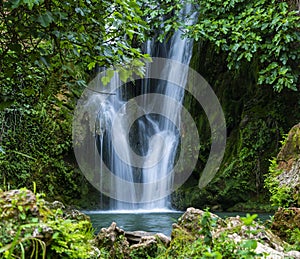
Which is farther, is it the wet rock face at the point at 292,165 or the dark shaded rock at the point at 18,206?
the wet rock face at the point at 292,165

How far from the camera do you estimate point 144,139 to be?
36.2 ft

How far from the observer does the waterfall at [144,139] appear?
33.3 ft

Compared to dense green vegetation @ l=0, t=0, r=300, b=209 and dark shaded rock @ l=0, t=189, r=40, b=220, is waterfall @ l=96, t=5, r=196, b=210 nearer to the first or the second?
dense green vegetation @ l=0, t=0, r=300, b=209

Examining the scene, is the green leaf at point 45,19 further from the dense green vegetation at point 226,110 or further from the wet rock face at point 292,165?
the wet rock face at point 292,165

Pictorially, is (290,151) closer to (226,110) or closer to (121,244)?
(121,244)

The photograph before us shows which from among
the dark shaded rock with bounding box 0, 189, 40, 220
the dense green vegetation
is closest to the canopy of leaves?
the dense green vegetation

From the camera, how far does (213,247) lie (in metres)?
1.88

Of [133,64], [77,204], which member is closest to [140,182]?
[77,204]

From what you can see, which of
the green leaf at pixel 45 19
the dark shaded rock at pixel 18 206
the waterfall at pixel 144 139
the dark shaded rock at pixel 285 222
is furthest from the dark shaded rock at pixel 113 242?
the waterfall at pixel 144 139

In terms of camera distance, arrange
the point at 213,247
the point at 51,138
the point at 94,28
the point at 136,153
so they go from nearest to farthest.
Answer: the point at 213,247 → the point at 94,28 → the point at 51,138 → the point at 136,153

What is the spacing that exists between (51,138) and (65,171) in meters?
2.05

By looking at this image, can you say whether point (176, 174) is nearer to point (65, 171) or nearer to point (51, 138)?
point (65, 171)

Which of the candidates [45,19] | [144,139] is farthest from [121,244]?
[144,139]

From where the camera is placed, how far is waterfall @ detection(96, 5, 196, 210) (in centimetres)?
1016
